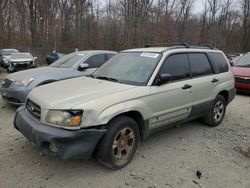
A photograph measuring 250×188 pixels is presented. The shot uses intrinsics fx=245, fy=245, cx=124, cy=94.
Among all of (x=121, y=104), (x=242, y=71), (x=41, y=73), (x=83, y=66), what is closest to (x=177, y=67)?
(x=121, y=104)

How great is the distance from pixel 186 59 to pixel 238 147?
1784 millimetres

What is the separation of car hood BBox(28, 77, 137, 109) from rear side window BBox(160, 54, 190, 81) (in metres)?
0.83

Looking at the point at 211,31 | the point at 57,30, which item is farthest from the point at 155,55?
the point at 211,31

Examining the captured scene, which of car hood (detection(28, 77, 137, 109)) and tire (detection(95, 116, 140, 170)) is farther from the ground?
car hood (detection(28, 77, 137, 109))

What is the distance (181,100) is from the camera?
13.5ft

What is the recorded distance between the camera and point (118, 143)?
3.33 meters

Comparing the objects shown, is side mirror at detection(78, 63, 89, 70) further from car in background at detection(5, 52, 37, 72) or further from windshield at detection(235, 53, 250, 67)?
car in background at detection(5, 52, 37, 72)

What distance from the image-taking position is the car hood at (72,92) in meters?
3.07

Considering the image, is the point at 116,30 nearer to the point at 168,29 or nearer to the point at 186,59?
the point at 168,29

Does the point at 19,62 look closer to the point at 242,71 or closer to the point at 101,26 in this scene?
the point at 242,71

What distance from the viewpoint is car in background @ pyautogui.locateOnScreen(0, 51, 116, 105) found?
565 centimetres

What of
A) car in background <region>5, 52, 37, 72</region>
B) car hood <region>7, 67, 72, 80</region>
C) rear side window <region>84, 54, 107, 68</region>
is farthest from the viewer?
car in background <region>5, 52, 37, 72</region>

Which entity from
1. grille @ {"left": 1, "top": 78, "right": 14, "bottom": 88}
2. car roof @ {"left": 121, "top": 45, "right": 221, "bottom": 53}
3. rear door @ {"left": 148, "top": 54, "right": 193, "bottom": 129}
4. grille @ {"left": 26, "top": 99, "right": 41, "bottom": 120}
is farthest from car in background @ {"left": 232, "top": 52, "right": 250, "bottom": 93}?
grille @ {"left": 26, "top": 99, "right": 41, "bottom": 120}

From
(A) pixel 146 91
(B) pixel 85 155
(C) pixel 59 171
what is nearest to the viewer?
(B) pixel 85 155
